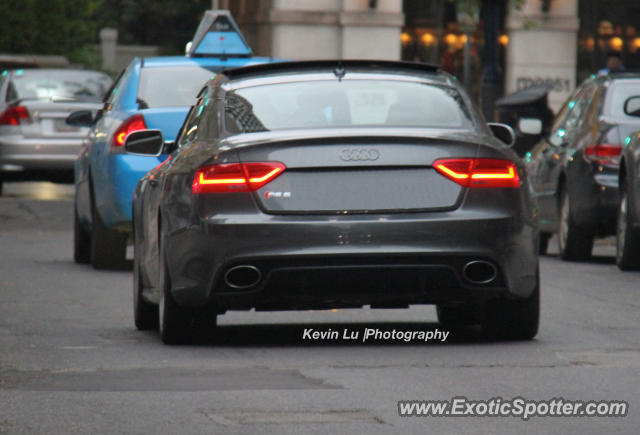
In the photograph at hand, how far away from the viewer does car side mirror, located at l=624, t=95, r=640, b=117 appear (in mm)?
14688

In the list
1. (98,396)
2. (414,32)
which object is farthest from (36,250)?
(414,32)

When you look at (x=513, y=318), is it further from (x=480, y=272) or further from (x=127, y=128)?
(x=127, y=128)

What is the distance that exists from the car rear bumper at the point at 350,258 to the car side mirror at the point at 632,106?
6.42 meters

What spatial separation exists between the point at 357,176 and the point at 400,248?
0.39m

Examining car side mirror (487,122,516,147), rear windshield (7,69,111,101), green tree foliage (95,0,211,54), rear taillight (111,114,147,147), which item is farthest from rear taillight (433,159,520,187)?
green tree foliage (95,0,211,54)

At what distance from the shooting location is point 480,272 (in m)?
8.42

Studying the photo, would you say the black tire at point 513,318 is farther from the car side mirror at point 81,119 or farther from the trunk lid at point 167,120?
the car side mirror at point 81,119

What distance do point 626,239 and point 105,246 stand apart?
404 cm

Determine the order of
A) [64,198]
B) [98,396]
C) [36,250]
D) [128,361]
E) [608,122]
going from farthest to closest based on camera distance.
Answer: [64,198], [36,250], [608,122], [128,361], [98,396]

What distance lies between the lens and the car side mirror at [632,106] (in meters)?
14.7

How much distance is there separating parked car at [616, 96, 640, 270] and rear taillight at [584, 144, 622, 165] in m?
0.22

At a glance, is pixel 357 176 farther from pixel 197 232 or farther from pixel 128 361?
pixel 128 361

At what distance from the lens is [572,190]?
15297 millimetres

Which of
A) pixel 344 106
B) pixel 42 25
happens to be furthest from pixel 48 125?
pixel 42 25
